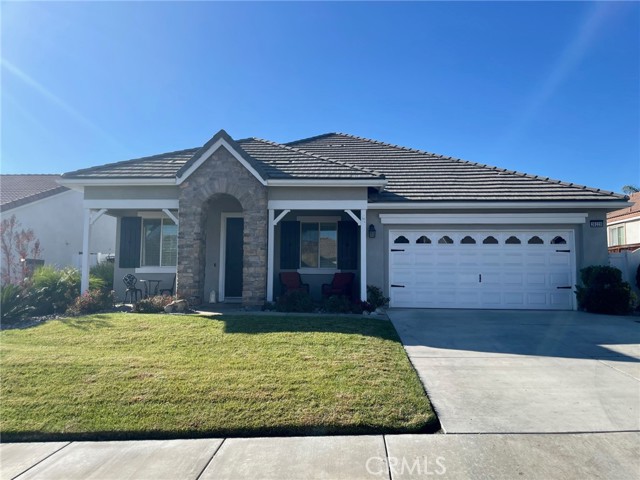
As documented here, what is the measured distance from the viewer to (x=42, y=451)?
4.36 m

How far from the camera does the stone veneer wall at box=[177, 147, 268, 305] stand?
1088 cm

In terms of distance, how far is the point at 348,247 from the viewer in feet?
41.9

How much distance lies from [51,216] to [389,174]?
1665 centimetres

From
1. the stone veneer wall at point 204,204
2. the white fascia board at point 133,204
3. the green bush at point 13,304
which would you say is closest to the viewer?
the green bush at point 13,304

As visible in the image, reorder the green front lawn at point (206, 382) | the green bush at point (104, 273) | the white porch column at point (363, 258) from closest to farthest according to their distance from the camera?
the green front lawn at point (206, 382) < the white porch column at point (363, 258) < the green bush at point (104, 273)

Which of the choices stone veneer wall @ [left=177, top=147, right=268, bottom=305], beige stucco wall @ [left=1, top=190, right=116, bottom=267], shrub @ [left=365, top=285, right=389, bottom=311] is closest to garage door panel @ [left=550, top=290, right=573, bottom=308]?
shrub @ [left=365, top=285, right=389, bottom=311]

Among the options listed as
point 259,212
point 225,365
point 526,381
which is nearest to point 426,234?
point 259,212

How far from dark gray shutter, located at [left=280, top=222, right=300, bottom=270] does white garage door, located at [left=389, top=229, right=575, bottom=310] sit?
304cm

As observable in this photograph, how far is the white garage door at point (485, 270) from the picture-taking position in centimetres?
1176

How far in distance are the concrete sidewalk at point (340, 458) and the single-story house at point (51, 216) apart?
15.5 m

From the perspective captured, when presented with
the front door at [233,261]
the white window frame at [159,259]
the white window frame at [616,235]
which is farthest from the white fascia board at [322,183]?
the white window frame at [616,235]

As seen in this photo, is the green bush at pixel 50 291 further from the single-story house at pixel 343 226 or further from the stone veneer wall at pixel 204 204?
the stone veneer wall at pixel 204 204

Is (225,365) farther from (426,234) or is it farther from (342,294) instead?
(426,234)

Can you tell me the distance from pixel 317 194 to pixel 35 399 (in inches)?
309
